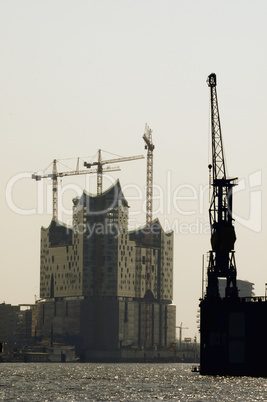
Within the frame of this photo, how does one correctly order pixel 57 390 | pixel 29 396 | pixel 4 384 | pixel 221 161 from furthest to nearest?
pixel 221 161
pixel 4 384
pixel 57 390
pixel 29 396

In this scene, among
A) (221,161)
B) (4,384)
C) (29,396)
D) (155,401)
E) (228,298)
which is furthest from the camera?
(221,161)

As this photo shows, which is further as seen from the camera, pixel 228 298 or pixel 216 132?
pixel 216 132

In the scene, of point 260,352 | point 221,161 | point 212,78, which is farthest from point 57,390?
point 212,78

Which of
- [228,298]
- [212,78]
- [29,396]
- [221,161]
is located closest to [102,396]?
[29,396]

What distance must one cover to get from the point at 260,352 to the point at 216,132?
1749 inches

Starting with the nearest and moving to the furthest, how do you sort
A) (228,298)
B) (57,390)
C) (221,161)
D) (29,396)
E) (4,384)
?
(29,396) → (57,390) → (4,384) → (228,298) → (221,161)

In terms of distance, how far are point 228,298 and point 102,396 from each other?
45593mm

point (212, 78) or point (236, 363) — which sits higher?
point (212, 78)

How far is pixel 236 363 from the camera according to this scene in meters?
152

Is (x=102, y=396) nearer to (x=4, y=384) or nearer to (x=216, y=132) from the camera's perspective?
(x=4, y=384)

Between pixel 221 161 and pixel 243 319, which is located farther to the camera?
pixel 221 161

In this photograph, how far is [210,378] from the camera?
517ft

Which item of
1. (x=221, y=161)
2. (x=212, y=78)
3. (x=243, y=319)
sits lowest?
(x=243, y=319)

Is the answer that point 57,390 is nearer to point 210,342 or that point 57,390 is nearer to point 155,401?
point 155,401
